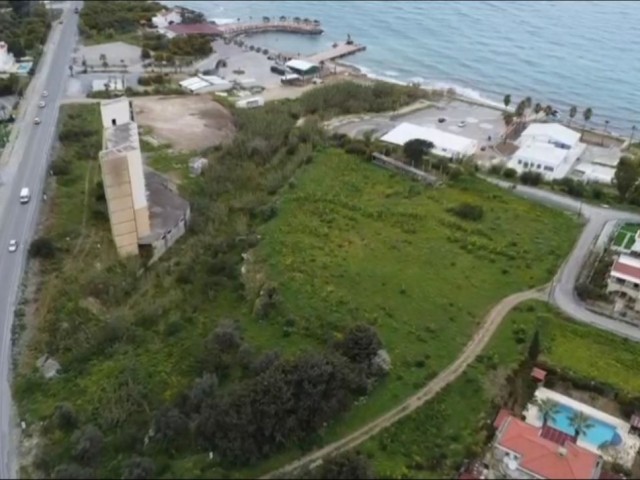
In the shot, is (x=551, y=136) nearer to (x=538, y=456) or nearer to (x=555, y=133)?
(x=555, y=133)

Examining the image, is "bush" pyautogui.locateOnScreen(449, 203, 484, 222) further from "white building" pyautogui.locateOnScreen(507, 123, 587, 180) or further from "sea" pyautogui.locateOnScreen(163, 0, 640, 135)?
"sea" pyautogui.locateOnScreen(163, 0, 640, 135)

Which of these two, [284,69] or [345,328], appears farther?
[284,69]

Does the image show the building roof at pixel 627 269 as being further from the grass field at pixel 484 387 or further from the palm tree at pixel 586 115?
the palm tree at pixel 586 115

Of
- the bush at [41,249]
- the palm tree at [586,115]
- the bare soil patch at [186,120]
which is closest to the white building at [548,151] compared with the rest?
the palm tree at [586,115]

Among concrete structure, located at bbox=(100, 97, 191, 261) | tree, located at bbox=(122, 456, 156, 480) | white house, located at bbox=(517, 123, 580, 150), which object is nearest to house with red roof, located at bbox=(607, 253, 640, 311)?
white house, located at bbox=(517, 123, 580, 150)

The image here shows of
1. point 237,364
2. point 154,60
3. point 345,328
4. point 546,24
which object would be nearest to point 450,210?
point 345,328

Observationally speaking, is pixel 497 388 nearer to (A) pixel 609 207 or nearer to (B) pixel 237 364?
(B) pixel 237 364

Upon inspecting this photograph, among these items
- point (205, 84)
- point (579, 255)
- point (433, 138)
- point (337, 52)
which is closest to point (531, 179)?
point (433, 138)
